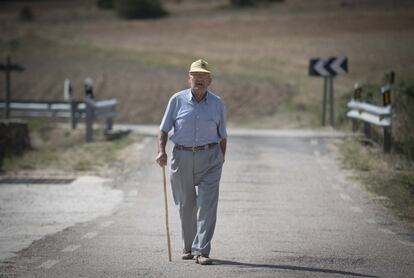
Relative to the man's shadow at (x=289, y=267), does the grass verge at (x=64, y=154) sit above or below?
below

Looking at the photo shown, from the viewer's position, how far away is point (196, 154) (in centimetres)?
971

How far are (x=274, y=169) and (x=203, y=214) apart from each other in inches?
352

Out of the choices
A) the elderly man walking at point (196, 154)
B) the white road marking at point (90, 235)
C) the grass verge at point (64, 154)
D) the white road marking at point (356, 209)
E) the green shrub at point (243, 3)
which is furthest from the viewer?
the green shrub at point (243, 3)

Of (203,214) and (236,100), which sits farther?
(236,100)

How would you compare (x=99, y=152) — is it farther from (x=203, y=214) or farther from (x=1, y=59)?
(x=1, y=59)

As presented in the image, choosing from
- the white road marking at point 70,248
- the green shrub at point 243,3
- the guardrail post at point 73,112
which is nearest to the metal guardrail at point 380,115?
the guardrail post at point 73,112

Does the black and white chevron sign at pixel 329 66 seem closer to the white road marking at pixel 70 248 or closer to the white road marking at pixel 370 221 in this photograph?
the white road marking at pixel 370 221

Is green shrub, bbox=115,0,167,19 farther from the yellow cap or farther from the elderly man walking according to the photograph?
the yellow cap

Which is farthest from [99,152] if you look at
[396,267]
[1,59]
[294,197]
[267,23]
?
[267,23]

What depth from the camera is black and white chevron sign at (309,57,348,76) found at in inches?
1158

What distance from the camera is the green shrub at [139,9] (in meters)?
77.8

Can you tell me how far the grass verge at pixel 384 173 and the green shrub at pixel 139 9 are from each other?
186 feet

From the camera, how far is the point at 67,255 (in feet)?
33.2

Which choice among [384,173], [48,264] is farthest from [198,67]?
[384,173]
